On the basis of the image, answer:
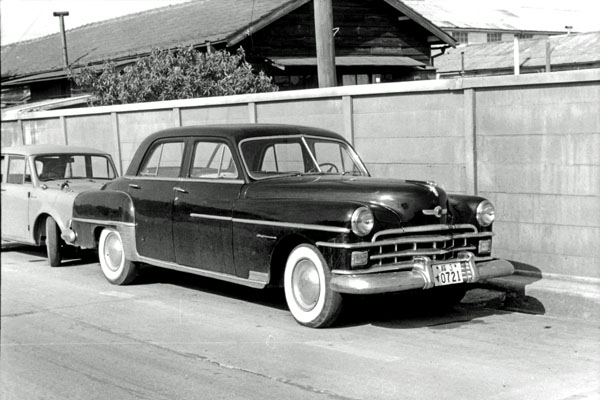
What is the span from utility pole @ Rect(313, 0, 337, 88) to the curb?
13.6ft

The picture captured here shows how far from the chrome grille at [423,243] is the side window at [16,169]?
6198 mm

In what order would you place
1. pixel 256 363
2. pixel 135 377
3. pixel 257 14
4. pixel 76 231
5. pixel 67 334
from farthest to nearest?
1. pixel 257 14
2. pixel 76 231
3. pixel 67 334
4. pixel 256 363
5. pixel 135 377

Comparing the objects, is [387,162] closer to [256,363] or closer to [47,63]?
[256,363]

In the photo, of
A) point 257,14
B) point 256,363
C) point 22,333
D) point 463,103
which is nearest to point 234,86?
point 257,14

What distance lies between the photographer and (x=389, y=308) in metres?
7.58

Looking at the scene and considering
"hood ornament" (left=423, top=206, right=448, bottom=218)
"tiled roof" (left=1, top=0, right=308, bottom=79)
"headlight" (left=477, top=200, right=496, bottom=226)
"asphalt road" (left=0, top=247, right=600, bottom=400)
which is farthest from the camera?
"tiled roof" (left=1, top=0, right=308, bottom=79)

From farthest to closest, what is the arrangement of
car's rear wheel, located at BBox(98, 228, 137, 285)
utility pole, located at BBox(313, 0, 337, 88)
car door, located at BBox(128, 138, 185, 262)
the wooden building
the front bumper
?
1. the wooden building
2. utility pole, located at BBox(313, 0, 337, 88)
3. car's rear wheel, located at BBox(98, 228, 137, 285)
4. car door, located at BBox(128, 138, 185, 262)
5. the front bumper

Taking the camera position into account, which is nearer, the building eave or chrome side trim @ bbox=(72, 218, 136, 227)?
chrome side trim @ bbox=(72, 218, 136, 227)

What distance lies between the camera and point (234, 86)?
14.8m

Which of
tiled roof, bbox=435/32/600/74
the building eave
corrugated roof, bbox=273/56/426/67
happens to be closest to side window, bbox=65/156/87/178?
corrugated roof, bbox=273/56/426/67

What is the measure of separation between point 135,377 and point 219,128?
10.7ft

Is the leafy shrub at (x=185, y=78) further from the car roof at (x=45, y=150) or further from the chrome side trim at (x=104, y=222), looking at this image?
the chrome side trim at (x=104, y=222)

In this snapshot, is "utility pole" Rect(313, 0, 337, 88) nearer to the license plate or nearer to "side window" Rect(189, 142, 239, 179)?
"side window" Rect(189, 142, 239, 179)

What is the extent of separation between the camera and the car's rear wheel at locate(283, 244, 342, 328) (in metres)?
6.46
